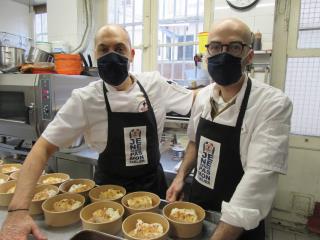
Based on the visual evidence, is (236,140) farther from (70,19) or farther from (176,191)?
(70,19)

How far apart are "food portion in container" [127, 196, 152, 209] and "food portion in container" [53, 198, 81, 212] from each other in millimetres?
198

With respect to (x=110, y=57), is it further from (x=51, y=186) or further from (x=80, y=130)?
(x=51, y=186)

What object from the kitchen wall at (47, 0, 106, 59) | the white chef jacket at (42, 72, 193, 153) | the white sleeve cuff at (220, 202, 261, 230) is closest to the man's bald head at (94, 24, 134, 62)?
the white chef jacket at (42, 72, 193, 153)

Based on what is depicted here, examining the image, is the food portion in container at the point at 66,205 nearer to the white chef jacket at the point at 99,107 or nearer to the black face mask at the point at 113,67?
the white chef jacket at the point at 99,107

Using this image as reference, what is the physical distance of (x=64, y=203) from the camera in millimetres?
1010

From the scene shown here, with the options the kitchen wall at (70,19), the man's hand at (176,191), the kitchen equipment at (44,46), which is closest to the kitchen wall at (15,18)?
the kitchen wall at (70,19)

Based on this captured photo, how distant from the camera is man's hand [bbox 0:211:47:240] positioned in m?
0.83

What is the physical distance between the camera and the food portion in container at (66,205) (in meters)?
0.97

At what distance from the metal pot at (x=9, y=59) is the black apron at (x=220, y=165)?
1.99 meters

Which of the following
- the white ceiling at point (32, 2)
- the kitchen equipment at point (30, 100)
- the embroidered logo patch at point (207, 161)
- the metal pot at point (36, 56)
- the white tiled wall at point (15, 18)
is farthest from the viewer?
the white ceiling at point (32, 2)

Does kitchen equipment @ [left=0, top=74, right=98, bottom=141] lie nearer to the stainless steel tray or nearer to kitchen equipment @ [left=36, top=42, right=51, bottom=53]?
kitchen equipment @ [left=36, top=42, right=51, bottom=53]

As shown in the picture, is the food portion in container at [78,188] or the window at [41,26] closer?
the food portion in container at [78,188]

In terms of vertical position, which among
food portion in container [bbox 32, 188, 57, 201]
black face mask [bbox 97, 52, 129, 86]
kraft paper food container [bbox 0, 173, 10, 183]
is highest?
black face mask [bbox 97, 52, 129, 86]

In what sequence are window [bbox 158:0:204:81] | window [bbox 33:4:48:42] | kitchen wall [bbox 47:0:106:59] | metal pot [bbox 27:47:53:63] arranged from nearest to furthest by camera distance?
metal pot [bbox 27:47:53:63]
window [bbox 158:0:204:81]
kitchen wall [bbox 47:0:106:59]
window [bbox 33:4:48:42]
